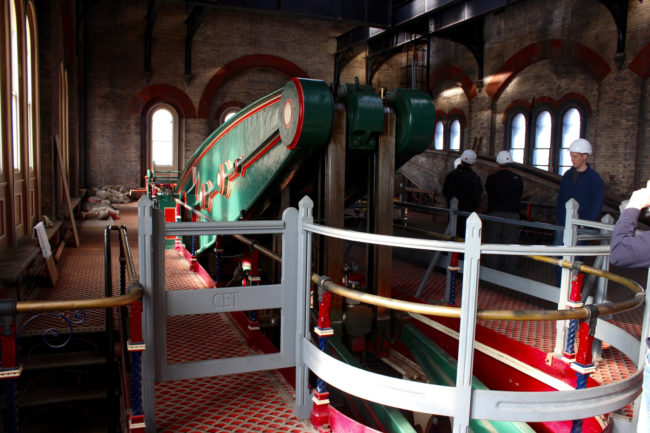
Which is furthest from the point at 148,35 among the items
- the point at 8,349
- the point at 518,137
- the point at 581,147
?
the point at 8,349

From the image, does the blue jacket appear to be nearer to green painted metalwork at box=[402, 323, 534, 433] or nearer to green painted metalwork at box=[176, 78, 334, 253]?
green painted metalwork at box=[402, 323, 534, 433]

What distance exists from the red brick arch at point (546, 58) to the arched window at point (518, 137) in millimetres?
937

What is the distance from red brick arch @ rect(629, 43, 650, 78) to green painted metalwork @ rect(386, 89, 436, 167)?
370 inches

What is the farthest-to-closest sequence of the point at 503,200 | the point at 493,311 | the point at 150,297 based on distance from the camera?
the point at 503,200
the point at 150,297
the point at 493,311

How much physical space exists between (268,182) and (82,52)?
41.4ft

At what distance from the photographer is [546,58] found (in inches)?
521

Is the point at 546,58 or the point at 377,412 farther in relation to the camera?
the point at 546,58

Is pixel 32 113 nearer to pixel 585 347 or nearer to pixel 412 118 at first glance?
pixel 412 118

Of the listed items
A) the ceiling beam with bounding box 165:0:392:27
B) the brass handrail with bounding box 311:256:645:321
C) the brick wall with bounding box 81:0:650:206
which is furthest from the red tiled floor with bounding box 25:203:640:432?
the ceiling beam with bounding box 165:0:392:27

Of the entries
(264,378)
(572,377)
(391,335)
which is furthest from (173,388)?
(572,377)

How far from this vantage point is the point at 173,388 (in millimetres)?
2963

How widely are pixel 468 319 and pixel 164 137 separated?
51.4ft

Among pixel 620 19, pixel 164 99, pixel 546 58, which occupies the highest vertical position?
pixel 620 19

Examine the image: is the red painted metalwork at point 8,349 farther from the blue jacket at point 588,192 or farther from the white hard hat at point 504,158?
the white hard hat at point 504,158
